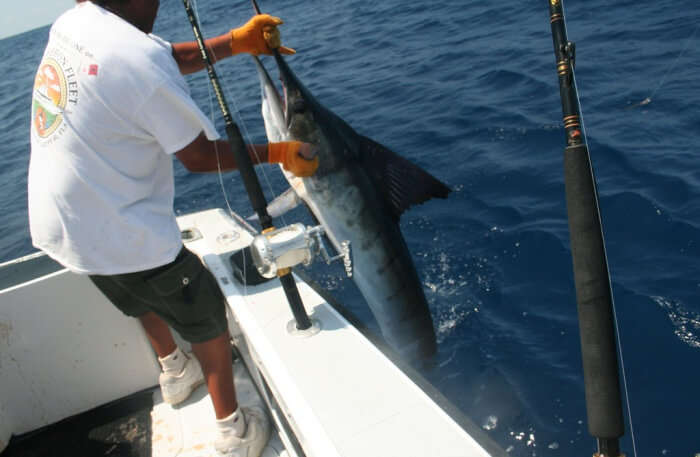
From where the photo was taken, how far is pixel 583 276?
46.4 inches

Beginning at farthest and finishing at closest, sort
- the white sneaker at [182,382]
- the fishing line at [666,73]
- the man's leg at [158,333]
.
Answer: the fishing line at [666,73] → the white sneaker at [182,382] → the man's leg at [158,333]

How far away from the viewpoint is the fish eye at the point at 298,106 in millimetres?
2371

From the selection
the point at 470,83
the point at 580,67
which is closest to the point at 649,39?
the point at 580,67

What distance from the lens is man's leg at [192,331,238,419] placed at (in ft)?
6.60

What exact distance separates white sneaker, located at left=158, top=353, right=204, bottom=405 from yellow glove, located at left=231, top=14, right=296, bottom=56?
155 cm

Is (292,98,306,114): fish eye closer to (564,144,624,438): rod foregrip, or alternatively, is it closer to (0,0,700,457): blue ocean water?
(564,144,624,438): rod foregrip

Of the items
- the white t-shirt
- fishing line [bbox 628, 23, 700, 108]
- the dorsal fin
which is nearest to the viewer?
the white t-shirt

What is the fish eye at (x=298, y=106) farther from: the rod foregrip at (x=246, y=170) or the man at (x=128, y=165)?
the rod foregrip at (x=246, y=170)

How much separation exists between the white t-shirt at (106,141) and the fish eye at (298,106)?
741 millimetres

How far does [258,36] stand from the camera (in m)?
2.41

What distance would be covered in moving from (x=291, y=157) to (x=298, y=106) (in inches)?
17.5

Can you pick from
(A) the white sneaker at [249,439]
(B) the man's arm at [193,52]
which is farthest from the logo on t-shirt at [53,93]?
(A) the white sneaker at [249,439]

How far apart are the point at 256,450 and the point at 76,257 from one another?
1038 millimetres

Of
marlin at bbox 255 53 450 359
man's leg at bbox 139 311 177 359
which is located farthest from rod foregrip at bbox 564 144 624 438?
man's leg at bbox 139 311 177 359
